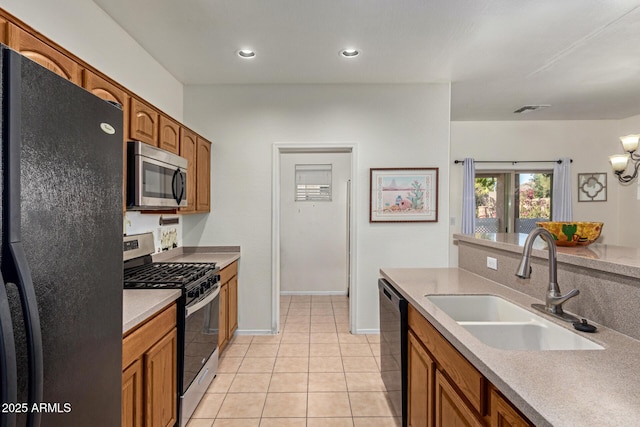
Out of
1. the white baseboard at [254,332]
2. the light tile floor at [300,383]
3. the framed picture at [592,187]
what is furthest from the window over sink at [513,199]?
the white baseboard at [254,332]

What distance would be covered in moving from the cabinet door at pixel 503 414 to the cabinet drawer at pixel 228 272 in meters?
2.38

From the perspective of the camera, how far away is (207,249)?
355 cm

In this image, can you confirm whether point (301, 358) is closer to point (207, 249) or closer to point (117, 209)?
point (207, 249)

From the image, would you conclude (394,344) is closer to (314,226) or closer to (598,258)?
(598,258)

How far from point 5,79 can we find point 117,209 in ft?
1.68

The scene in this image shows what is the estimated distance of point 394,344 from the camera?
2039 millimetres

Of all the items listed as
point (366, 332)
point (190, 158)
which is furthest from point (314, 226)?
point (190, 158)

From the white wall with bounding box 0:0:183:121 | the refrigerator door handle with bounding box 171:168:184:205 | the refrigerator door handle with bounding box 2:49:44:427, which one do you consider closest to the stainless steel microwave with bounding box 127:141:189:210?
the refrigerator door handle with bounding box 171:168:184:205

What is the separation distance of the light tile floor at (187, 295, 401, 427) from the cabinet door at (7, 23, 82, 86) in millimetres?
2086

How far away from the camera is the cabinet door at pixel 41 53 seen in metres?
1.28

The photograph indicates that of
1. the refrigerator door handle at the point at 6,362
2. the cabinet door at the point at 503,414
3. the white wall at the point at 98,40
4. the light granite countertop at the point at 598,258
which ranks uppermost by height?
the white wall at the point at 98,40

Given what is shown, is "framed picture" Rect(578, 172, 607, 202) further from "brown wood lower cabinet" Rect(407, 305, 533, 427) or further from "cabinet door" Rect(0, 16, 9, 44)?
"cabinet door" Rect(0, 16, 9, 44)

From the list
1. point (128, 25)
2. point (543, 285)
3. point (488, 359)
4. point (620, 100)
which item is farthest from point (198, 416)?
point (620, 100)

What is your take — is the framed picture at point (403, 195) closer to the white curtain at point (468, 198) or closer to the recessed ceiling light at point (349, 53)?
the recessed ceiling light at point (349, 53)
